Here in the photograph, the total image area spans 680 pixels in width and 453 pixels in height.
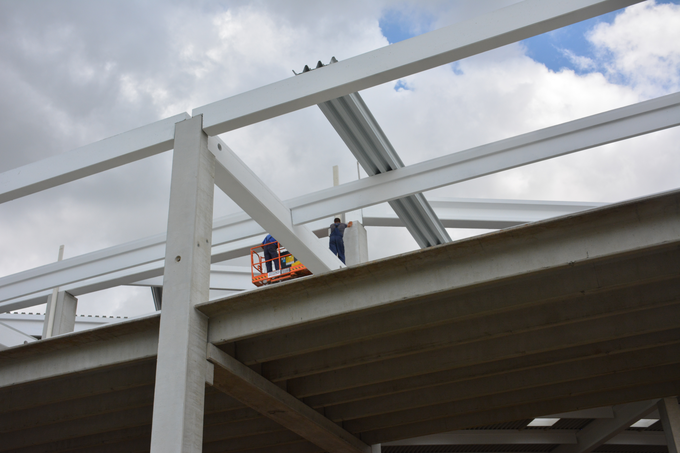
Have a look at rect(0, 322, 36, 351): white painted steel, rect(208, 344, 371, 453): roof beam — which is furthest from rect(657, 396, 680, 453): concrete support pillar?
rect(0, 322, 36, 351): white painted steel

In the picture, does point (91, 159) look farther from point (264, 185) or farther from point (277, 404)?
point (277, 404)

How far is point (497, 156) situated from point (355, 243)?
20.2ft

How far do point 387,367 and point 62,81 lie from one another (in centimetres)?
2418

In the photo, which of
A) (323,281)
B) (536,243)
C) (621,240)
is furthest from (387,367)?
(621,240)

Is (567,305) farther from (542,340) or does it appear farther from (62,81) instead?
(62,81)

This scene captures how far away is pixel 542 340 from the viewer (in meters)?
10.6

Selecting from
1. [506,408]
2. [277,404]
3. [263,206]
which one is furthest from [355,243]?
[277,404]

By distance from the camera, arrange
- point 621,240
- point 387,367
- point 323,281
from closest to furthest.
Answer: point 621,240 → point 323,281 → point 387,367

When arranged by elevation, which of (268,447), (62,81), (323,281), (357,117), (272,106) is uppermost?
(62,81)

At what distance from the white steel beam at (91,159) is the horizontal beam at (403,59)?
776 mm

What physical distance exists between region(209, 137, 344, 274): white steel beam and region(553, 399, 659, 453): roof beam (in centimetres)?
913

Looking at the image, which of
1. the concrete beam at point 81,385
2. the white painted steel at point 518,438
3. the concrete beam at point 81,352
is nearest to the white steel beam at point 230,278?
the white painted steel at point 518,438

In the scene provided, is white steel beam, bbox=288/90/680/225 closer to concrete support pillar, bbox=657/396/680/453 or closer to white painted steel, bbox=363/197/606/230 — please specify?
white painted steel, bbox=363/197/606/230

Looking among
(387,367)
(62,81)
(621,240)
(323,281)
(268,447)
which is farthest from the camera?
(62,81)
